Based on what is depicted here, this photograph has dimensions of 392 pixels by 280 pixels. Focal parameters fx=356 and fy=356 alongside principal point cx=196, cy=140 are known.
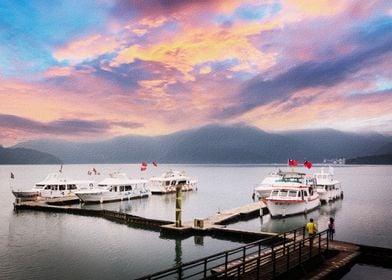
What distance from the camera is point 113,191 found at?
249 ft

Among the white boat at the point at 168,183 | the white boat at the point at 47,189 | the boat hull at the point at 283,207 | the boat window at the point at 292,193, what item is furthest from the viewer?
the white boat at the point at 168,183

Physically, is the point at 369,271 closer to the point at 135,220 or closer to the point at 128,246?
the point at 128,246

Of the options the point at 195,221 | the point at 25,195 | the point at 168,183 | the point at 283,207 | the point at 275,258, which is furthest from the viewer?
the point at 168,183

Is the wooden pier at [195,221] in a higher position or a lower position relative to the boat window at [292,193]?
lower

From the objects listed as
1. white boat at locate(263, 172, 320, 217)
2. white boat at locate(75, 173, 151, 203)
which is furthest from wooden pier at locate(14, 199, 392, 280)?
white boat at locate(75, 173, 151, 203)

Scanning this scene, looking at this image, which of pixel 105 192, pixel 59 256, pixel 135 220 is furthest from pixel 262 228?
pixel 105 192

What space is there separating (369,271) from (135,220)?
2837 cm

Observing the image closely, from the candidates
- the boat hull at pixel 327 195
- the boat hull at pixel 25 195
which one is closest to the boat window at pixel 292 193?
the boat hull at pixel 327 195

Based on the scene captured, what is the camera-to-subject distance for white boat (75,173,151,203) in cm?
7081

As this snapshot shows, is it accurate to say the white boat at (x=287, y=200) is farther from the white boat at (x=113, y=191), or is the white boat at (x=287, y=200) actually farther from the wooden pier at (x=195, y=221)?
the white boat at (x=113, y=191)

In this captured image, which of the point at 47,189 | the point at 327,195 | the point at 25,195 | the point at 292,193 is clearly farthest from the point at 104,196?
the point at 327,195

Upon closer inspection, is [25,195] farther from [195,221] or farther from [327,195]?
[327,195]

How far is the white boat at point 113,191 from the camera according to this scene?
7081 centimetres

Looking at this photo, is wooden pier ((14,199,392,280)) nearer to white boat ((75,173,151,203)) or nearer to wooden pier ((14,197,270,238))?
wooden pier ((14,197,270,238))
